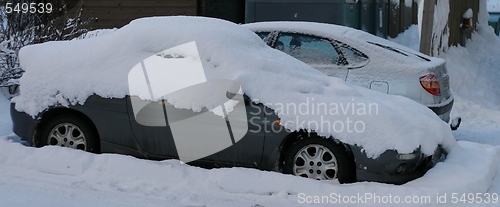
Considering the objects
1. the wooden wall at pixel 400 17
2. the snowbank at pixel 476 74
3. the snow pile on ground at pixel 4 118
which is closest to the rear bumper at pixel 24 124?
the snow pile on ground at pixel 4 118

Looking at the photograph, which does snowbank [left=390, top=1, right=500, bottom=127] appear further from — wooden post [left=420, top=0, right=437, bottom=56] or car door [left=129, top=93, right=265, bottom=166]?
car door [left=129, top=93, right=265, bottom=166]

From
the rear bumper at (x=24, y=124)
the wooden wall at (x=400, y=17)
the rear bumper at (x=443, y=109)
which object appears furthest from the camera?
the wooden wall at (x=400, y=17)

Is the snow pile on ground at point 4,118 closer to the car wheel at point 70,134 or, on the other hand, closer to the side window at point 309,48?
the car wheel at point 70,134

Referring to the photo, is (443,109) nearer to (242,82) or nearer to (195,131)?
(242,82)

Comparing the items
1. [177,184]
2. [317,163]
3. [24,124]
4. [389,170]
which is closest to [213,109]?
[177,184]

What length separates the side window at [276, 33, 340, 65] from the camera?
9.27 meters

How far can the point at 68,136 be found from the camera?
751cm

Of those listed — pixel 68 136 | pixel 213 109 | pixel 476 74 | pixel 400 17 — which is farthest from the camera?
pixel 400 17

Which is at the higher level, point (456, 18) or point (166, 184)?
point (166, 184)

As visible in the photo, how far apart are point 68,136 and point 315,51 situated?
3250 millimetres

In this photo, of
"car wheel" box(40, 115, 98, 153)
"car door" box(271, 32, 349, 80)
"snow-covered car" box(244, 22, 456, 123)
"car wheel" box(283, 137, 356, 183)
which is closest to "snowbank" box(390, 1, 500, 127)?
"snow-covered car" box(244, 22, 456, 123)

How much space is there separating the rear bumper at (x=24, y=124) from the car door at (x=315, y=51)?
10.4 feet

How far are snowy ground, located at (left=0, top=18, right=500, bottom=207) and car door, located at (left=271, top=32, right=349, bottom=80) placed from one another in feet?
6.54

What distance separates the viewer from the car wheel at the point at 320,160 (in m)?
6.77
